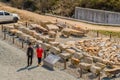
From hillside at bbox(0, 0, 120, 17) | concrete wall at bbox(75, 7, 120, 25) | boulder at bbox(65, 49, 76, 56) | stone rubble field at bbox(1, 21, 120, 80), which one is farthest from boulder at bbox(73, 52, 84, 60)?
hillside at bbox(0, 0, 120, 17)

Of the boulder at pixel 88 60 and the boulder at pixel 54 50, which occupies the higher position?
the boulder at pixel 54 50

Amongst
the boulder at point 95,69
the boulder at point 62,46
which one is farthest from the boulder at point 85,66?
the boulder at point 62,46

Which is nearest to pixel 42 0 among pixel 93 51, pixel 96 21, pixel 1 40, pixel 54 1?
pixel 54 1

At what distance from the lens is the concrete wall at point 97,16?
40.4 metres

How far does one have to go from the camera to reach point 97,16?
42.2 meters

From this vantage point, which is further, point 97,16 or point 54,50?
point 97,16

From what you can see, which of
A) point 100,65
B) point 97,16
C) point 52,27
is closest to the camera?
point 100,65

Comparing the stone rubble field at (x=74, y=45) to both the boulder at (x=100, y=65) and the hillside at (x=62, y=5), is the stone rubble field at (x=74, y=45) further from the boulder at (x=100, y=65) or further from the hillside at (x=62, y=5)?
the hillside at (x=62, y=5)

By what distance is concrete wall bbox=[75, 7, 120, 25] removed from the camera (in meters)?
40.4

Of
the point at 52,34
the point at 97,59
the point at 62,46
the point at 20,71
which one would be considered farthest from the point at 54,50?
the point at 52,34

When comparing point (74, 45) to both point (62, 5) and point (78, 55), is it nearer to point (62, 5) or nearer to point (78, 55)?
point (78, 55)

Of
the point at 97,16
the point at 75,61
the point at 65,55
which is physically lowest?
the point at 75,61

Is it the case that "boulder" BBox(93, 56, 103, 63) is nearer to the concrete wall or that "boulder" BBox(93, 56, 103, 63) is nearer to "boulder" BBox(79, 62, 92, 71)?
"boulder" BBox(79, 62, 92, 71)

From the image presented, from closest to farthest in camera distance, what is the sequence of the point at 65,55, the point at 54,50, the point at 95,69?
the point at 95,69
the point at 65,55
the point at 54,50
